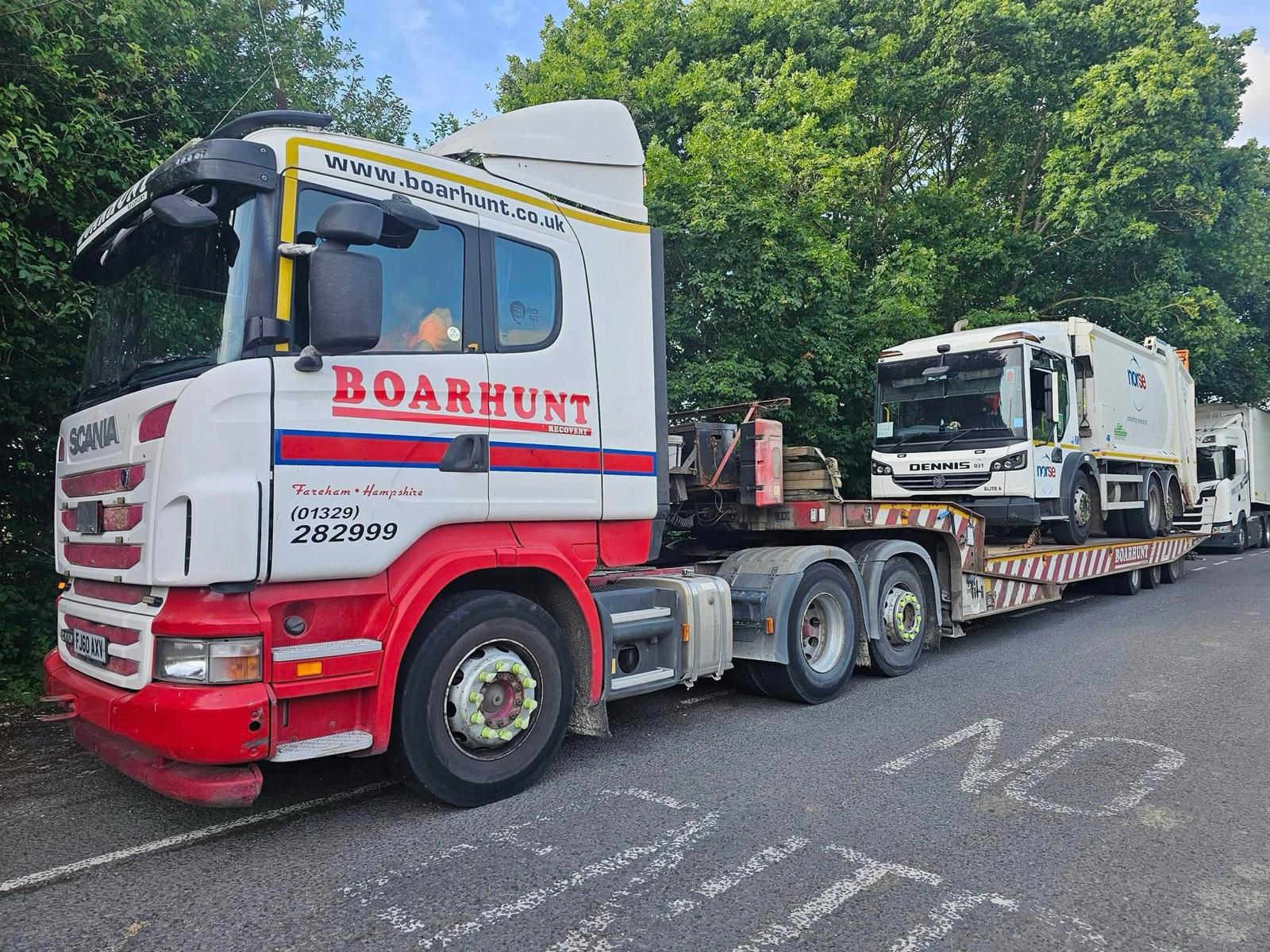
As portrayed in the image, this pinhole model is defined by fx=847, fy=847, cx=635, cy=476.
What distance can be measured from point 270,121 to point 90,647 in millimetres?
2612

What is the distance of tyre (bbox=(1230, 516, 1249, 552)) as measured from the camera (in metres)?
19.7

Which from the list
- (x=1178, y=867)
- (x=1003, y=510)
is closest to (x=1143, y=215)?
(x=1003, y=510)

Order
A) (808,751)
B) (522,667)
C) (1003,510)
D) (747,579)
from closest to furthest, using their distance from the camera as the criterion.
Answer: (522,667) < (808,751) < (747,579) < (1003,510)

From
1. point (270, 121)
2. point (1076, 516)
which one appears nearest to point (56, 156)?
point (270, 121)

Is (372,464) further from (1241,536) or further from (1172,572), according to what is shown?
(1241,536)

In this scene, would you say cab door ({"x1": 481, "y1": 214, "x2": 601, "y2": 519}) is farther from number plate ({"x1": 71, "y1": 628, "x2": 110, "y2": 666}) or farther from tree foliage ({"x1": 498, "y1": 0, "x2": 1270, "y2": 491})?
tree foliage ({"x1": 498, "y1": 0, "x2": 1270, "y2": 491})

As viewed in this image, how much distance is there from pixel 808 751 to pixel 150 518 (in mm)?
3637

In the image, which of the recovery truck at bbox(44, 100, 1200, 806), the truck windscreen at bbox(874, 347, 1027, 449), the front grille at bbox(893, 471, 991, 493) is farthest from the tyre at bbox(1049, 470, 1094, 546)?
the recovery truck at bbox(44, 100, 1200, 806)

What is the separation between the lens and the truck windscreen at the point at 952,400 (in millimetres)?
9789

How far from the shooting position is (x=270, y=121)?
4121 mm

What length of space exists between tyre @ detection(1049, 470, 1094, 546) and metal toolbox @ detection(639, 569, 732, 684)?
673 cm

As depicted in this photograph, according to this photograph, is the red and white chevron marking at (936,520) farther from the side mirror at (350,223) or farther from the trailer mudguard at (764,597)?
the side mirror at (350,223)

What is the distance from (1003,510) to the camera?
31.6ft

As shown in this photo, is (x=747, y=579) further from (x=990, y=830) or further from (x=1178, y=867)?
(x=1178, y=867)
